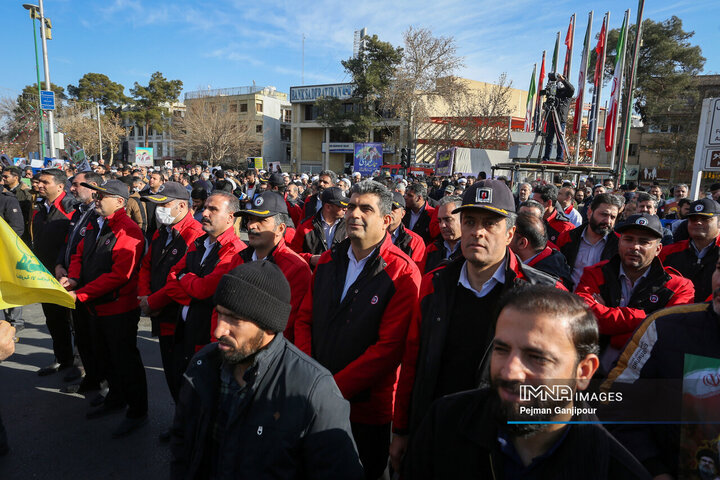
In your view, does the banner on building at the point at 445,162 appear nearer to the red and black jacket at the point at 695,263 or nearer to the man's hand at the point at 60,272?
the red and black jacket at the point at 695,263

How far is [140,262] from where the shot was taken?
13.9 ft

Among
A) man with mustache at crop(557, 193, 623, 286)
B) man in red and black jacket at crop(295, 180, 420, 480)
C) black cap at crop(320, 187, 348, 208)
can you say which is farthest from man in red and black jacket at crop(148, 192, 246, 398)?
man with mustache at crop(557, 193, 623, 286)

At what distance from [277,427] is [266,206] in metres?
2.02

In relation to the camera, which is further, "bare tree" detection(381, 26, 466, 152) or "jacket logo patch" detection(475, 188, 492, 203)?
"bare tree" detection(381, 26, 466, 152)

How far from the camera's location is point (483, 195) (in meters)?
2.42

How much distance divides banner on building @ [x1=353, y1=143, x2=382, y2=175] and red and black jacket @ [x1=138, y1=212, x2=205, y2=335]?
2123cm

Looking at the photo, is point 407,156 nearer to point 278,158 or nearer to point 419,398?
point 419,398

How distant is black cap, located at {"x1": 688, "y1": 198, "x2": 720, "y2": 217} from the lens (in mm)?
4340

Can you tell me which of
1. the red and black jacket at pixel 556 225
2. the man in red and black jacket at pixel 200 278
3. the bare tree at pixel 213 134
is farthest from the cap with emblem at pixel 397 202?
the bare tree at pixel 213 134

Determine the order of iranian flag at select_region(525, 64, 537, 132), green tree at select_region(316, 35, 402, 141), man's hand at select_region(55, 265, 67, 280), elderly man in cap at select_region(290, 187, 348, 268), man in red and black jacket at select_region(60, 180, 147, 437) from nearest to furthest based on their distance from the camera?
man in red and black jacket at select_region(60, 180, 147, 437)
man's hand at select_region(55, 265, 67, 280)
elderly man in cap at select_region(290, 187, 348, 268)
iranian flag at select_region(525, 64, 537, 132)
green tree at select_region(316, 35, 402, 141)

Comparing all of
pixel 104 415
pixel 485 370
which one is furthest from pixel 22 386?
pixel 485 370

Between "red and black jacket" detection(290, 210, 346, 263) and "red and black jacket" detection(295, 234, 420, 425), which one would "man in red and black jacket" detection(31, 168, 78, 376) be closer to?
"red and black jacket" detection(290, 210, 346, 263)

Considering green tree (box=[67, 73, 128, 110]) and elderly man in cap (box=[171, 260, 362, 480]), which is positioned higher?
green tree (box=[67, 73, 128, 110])

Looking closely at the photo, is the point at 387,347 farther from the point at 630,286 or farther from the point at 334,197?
the point at 334,197
